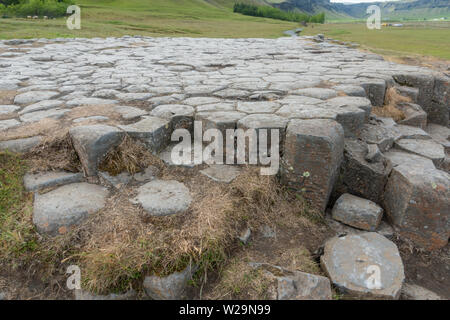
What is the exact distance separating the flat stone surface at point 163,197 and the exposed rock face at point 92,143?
1.40 feet

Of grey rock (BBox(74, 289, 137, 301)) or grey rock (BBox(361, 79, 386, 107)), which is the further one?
grey rock (BBox(361, 79, 386, 107))

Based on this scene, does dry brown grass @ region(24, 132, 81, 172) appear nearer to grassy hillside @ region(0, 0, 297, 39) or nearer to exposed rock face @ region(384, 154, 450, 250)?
exposed rock face @ region(384, 154, 450, 250)

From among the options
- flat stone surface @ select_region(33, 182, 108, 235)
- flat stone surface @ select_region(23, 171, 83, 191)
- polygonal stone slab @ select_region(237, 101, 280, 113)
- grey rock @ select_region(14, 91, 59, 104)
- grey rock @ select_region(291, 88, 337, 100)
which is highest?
grey rock @ select_region(291, 88, 337, 100)

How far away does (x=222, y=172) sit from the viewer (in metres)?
2.45

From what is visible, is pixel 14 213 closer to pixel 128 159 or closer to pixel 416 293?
pixel 128 159

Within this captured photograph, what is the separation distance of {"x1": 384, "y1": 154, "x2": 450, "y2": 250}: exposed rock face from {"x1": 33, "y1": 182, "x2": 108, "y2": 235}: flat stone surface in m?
2.20

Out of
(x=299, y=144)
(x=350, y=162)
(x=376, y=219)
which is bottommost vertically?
(x=376, y=219)

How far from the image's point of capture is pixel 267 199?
2311 mm

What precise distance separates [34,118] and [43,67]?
10.5ft

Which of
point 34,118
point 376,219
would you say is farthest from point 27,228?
point 376,219

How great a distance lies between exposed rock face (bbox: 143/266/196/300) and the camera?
1.65m

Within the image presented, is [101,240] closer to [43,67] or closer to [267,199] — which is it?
[267,199]

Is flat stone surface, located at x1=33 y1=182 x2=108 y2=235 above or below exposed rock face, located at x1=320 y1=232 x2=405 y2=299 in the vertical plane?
above

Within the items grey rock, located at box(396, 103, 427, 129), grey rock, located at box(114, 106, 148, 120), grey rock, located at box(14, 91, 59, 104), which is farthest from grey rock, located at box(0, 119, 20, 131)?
grey rock, located at box(396, 103, 427, 129)
